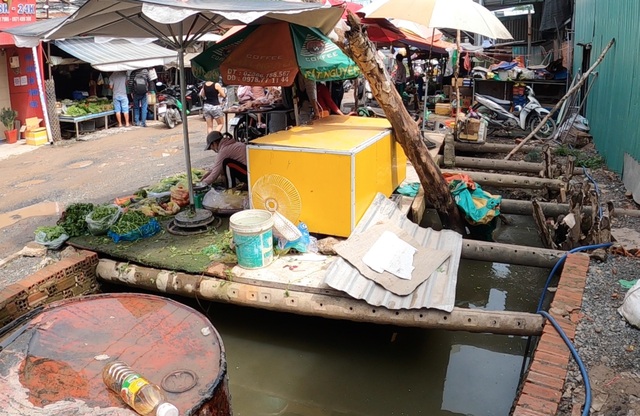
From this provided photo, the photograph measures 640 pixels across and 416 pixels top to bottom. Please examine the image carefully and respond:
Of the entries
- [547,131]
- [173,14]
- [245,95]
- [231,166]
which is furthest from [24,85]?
[547,131]

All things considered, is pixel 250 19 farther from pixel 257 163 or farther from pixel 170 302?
pixel 170 302

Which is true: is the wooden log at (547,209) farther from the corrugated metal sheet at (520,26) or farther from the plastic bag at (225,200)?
the corrugated metal sheet at (520,26)

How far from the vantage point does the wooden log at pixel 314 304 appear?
164 inches

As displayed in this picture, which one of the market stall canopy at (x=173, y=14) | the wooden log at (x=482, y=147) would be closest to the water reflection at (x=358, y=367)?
the market stall canopy at (x=173, y=14)

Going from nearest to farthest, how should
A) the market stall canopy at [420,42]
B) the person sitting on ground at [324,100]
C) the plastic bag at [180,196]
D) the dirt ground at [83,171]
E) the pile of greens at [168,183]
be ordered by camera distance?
the plastic bag at [180,196], the pile of greens at [168,183], the dirt ground at [83,171], the person sitting on ground at [324,100], the market stall canopy at [420,42]

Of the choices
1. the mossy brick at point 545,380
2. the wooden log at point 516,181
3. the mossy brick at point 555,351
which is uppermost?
the wooden log at point 516,181

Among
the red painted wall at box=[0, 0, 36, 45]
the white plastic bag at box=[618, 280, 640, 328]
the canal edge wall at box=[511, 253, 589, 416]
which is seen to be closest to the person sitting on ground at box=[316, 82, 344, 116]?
the canal edge wall at box=[511, 253, 589, 416]

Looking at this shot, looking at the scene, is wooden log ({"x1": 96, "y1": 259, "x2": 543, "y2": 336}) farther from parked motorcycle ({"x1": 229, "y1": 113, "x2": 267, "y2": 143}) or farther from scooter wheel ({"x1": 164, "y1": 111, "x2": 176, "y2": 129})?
scooter wheel ({"x1": 164, "y1": 111, "x2": 176, "y2": 129})

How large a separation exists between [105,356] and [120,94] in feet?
42.6

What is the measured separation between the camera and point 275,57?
599 centimetres

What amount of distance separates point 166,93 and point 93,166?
6436 millimetres

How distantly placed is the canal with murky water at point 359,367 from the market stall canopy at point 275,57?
8.68ft

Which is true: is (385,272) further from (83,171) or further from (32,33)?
(83,171)

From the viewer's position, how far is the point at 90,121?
14102mm
